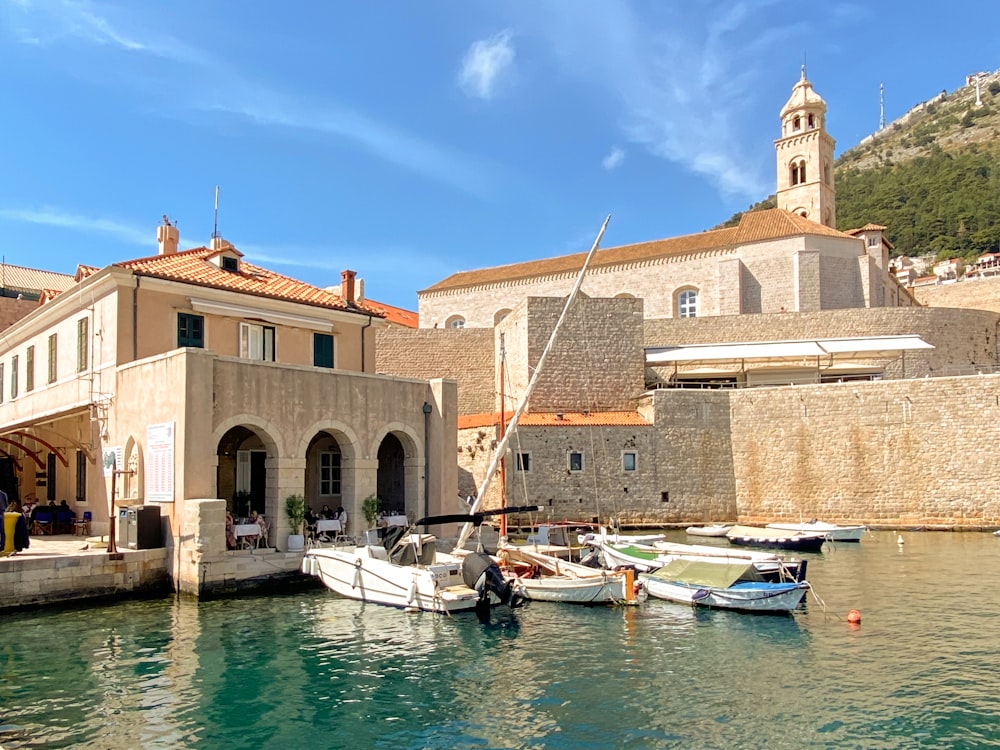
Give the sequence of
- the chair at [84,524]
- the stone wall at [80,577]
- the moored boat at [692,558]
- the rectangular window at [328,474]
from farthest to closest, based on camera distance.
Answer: the rectangular window at [328,474], the chair at [84,524], the moored boat at [692,558], the stone wall at [80,577]

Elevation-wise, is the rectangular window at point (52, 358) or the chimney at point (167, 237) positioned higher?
the chimney at point (167, 237)

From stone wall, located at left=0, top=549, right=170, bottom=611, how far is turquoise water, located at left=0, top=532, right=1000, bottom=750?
0.65 m

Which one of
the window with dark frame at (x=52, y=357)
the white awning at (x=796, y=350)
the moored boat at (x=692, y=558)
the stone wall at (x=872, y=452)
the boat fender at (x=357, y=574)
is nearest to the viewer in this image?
the moored boat at (x=692, y=558)

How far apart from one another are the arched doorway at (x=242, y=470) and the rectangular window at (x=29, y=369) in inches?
299

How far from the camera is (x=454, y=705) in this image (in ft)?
34.3

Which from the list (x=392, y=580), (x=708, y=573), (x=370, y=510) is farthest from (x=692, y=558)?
(x=370, y=510)

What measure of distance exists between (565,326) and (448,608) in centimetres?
2163

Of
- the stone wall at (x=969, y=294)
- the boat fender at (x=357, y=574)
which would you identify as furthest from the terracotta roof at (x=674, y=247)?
the boat fender at (x=357, y=574)

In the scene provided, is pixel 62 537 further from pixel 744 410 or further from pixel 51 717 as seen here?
pixel 744 410

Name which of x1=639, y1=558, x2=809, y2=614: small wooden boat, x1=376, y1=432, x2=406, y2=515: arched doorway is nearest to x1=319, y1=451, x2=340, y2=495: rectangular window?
x1=376, y1=432, x2=406, y2=515: arched doorway

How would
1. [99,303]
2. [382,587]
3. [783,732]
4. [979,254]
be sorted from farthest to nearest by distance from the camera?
[979,254] → [99,303] → [382,587] → [783,732]

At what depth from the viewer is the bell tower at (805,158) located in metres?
56.7

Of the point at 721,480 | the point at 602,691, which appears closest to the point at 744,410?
the point at 721,480

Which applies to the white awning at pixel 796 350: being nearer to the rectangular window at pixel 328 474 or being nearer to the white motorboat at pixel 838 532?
the white motorboat at pixel 838 532
